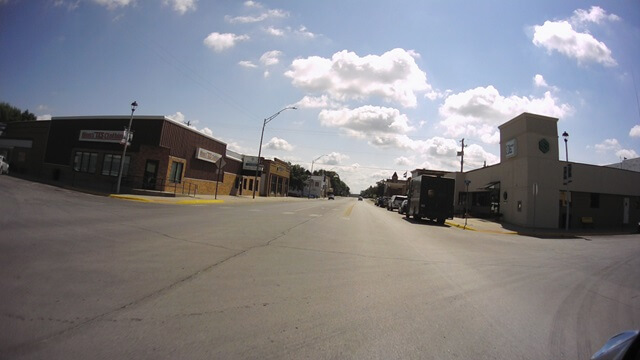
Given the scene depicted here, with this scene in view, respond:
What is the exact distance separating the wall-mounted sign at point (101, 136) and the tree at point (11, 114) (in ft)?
125

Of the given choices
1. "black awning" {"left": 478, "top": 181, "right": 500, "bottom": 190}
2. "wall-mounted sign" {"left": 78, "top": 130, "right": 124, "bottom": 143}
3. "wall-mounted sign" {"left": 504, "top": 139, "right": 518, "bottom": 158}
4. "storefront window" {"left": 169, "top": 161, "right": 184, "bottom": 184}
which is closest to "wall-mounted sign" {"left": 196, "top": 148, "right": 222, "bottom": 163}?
"storefront window" {"left": 169, "top": 161, "right": 184, "bottom": 184}

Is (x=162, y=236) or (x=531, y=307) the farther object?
(x=162, y=236)

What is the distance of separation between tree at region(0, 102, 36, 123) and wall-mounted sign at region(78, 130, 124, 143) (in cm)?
3798

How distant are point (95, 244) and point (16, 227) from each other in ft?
10.3

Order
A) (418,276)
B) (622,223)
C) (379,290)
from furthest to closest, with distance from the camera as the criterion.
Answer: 1. (622,223)
2. (418,276)
3. (379,290)

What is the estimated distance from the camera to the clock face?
27.1m

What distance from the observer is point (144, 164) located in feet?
105

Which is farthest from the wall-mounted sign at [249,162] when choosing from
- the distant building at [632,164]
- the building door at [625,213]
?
the distant building at [632,164]

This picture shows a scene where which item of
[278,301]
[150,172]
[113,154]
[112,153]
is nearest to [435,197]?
[278,301]

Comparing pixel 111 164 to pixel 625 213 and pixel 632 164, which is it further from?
pixel 632 164

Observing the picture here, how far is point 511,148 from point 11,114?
2999 inches

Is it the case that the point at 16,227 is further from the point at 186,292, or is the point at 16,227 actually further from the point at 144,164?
the point at 144,164

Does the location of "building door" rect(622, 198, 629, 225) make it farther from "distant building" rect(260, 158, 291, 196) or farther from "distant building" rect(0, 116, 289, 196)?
"distant building" rect(260, 158, 291, 196)

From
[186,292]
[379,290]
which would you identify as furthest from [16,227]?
[379,290]
